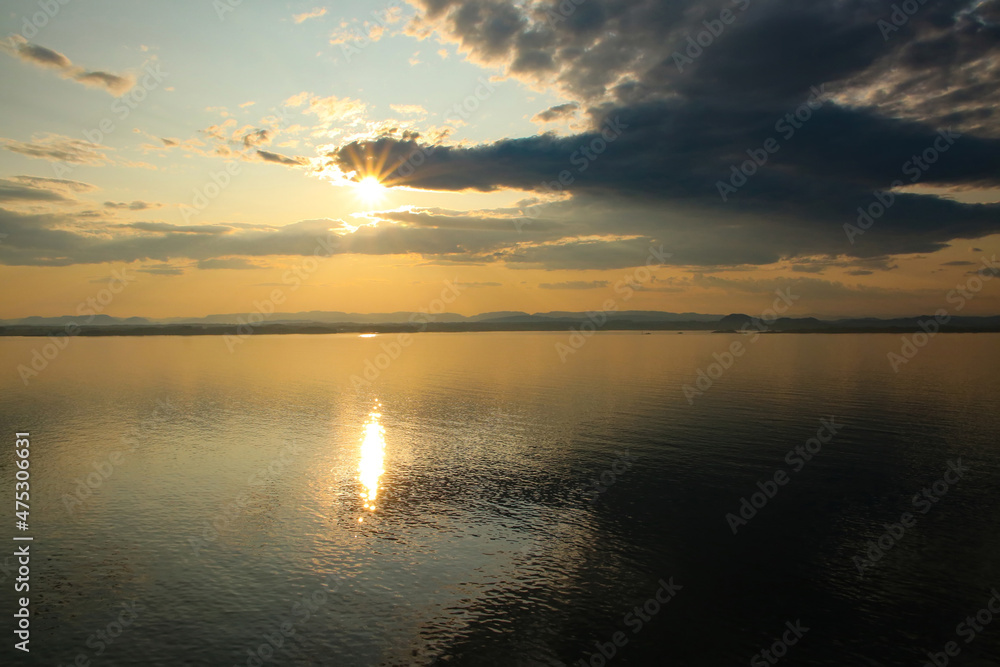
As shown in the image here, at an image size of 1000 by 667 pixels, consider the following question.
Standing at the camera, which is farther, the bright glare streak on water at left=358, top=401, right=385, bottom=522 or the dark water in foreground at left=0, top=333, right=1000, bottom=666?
the bright glare streak on water at left=358, top=401, right=385, bottom=522

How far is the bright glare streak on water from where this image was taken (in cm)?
3947

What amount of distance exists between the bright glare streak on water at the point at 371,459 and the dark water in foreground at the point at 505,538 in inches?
15.2

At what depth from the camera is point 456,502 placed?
3734 cm

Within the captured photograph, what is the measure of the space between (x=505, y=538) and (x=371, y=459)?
21297 mm

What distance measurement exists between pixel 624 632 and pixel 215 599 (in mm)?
16988

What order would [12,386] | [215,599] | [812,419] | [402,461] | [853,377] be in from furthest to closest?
[853,377] < [12,386] < [812,419] < [402,461] < [215,599]

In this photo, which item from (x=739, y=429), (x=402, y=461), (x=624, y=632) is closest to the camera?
(x=624, y=632)

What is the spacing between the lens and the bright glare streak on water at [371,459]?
129ft

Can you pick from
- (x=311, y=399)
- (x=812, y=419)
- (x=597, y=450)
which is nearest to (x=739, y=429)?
(x=812, y=419)

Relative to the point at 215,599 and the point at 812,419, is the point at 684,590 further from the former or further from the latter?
the point at 812,419

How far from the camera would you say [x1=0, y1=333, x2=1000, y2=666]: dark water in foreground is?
21.5 m

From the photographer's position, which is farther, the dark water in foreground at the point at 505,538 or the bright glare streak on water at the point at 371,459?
the bright glare streak on water at the point at 371,459

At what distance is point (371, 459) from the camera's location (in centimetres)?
4903

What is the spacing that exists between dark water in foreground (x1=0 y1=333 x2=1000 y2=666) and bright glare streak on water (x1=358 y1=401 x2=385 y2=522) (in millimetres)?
385
